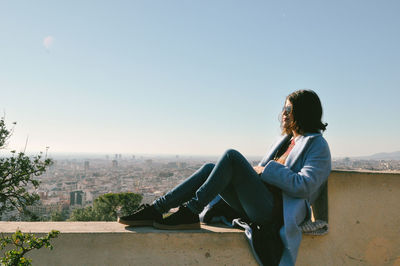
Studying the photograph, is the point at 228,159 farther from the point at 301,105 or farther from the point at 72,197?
the point at 72,197

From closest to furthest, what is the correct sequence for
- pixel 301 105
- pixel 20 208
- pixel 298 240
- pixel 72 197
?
pixel 298 240, pixel 301 105, pixel 20 208, pixel 72 197

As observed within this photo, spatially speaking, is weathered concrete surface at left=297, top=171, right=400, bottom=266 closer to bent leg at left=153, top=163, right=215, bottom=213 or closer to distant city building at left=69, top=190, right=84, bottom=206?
bent leg at left=153, top=163, right=215, bottom=213

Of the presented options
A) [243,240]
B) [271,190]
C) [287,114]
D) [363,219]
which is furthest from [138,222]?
[363,219]

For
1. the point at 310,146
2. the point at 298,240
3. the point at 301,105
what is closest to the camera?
Answer: the point at 298,240

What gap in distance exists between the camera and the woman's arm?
1.57 metres

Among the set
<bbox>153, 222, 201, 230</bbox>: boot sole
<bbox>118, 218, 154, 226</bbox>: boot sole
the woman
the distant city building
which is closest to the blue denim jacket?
the woman

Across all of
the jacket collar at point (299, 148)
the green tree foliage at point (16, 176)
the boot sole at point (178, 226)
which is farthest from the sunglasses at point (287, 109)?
the green tree foliage at point (16, 176)

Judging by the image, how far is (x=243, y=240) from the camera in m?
1.68

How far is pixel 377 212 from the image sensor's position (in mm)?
1751

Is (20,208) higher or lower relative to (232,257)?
lower

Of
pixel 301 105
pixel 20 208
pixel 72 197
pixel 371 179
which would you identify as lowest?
pixel 72 197

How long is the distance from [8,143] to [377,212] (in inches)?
340

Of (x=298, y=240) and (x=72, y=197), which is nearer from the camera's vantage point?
(x=298, y=240)

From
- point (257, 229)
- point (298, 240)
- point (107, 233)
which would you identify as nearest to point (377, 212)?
point (298, 240)
